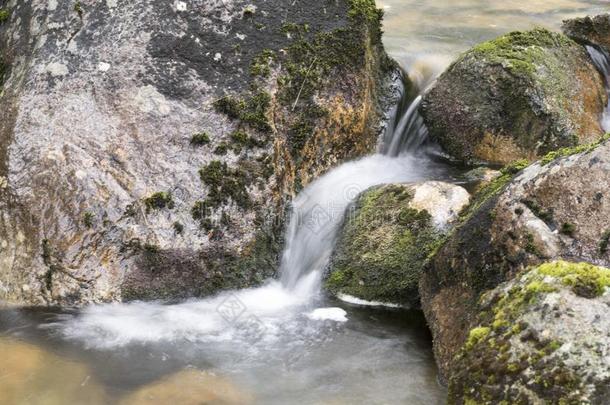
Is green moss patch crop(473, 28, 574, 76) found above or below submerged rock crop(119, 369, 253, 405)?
above

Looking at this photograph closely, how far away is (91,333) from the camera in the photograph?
525 centimetres

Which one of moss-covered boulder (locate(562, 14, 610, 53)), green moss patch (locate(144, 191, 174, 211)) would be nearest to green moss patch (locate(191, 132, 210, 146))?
green moss patch (locate(144, 191, 174, 211))

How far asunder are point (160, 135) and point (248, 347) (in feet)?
6.34

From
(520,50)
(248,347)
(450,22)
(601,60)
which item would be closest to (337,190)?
(248,347)

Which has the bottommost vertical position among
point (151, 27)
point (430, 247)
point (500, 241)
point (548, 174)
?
point (430, 247)

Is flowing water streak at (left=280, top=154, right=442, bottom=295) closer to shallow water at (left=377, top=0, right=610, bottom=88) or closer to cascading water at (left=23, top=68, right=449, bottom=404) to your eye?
cascading water at (left=23, top=68, right=449, bottom=404)

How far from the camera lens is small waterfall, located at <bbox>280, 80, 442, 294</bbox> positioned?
20.3 feet

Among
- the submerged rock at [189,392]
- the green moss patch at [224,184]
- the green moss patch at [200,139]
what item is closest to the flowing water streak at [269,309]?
the submerged rock at [189,392]

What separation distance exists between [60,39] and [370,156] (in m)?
3.27

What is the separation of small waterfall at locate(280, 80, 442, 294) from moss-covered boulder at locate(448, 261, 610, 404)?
2377 mm

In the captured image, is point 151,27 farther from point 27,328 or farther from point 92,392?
point 92,392

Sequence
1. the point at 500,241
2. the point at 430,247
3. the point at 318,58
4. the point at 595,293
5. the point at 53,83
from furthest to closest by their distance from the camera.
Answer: the point at 318,58
the point at 53,83
the point at 430,247
the point at 500,241
the point at 595,293

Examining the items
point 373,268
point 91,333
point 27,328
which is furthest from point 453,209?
point 27,328

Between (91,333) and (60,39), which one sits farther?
(60,39)
